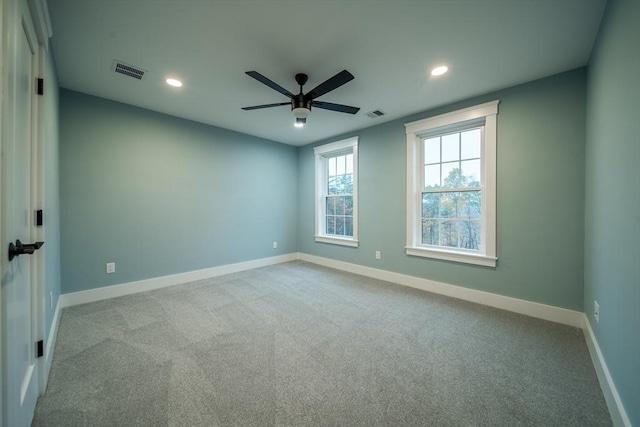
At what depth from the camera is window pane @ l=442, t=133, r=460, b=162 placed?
332 cm

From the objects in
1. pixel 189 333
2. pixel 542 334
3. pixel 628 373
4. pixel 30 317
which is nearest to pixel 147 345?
pixel 189 333

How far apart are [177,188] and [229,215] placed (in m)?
0.93

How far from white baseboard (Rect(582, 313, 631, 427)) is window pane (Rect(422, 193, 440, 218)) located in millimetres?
1878

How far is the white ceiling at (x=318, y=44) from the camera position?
1738 millimetres

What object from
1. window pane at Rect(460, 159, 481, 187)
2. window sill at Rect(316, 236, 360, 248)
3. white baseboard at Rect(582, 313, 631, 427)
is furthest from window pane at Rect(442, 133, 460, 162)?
white baseboard at Rect(582, 313, 631, 427)

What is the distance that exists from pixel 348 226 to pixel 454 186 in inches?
77.5

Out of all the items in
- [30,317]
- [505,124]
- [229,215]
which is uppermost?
[505,124]

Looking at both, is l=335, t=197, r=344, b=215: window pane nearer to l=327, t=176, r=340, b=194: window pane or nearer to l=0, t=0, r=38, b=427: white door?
l=327, t=176, r=340, b=194: window pane

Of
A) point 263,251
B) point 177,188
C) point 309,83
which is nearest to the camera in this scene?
point 309,83

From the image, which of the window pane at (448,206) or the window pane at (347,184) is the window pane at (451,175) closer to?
the window pane at (448,206)

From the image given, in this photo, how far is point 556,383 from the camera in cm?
166

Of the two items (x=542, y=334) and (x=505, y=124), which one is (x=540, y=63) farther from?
(x=542, y=334)

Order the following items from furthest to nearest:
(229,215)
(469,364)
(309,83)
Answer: (229,215)
(309,83)
(469,364)

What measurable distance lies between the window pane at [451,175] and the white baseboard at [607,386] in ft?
6.31
